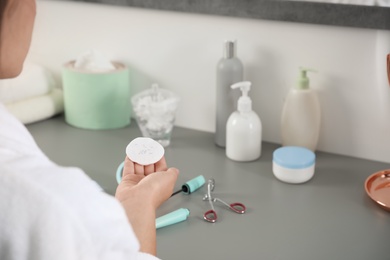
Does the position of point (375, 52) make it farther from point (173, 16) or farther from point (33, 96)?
point (33, 96)

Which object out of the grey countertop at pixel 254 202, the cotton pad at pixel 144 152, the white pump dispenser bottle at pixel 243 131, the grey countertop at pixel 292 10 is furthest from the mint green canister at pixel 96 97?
the cotton pad at pixel 144 152

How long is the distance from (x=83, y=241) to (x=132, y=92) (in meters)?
0.89

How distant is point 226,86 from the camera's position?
125 cm

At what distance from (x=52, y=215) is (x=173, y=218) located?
41 cm

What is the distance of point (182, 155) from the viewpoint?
49.4 inches

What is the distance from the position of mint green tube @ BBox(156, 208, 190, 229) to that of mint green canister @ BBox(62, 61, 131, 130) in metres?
0.47

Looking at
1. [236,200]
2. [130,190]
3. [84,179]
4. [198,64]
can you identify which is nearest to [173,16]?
[198,64]

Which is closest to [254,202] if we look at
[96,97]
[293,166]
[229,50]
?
[293,166]

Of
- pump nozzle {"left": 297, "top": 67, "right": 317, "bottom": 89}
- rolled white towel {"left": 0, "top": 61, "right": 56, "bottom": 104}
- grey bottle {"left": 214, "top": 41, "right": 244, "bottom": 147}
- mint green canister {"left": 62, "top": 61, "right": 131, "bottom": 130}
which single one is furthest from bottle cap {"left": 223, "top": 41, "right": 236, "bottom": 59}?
rolled white towel {"left": 0, "top": 61, "right": 56, "bottom": 104}

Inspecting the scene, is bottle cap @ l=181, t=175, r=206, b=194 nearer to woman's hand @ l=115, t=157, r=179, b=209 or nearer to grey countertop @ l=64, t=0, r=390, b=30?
woman's hand @ l=115, t=157, r=179, b=209

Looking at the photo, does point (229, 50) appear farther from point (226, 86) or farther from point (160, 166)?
point (160, 166)

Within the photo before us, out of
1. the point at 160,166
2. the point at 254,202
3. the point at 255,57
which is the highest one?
the point at 255,57

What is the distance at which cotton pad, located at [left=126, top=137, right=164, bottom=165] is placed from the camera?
0.93 m

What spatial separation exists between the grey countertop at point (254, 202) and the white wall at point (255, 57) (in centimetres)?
6
